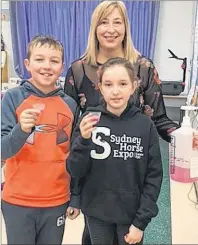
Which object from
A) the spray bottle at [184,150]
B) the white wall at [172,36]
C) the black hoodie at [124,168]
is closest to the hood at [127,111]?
the black hoodie at [124,168]

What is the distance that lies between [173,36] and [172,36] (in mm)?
11

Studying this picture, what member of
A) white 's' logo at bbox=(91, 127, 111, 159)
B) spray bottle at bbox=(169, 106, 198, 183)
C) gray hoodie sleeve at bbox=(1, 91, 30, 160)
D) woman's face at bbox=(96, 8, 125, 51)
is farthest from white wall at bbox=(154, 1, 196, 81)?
gray hoodie sleeve at bbox=(1, 91, 30, 160)

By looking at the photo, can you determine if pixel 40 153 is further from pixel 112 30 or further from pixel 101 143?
pixel 112 30

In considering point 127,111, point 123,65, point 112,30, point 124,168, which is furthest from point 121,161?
point 112,30

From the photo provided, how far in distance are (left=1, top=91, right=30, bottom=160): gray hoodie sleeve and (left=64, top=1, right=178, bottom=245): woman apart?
0.71ft

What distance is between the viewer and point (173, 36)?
2.20 metres

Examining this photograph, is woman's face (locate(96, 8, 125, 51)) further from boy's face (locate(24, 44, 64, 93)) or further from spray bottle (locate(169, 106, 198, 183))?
spray bottle (locate(169, 106, 198, 183))

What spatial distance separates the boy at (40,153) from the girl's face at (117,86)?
12cm

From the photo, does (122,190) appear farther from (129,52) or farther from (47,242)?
(129,52)

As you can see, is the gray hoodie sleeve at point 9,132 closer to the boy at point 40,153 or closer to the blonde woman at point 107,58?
the boy at point 40,153

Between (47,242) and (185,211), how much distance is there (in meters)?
0.40

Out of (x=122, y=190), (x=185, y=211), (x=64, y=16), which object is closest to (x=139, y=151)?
(x=122, y=190)

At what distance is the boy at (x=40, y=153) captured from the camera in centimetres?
88

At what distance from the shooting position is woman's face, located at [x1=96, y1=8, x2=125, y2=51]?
37.2 inches
